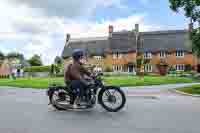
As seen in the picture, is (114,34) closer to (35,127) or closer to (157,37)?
(157,37)

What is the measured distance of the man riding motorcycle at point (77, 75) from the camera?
352 inches

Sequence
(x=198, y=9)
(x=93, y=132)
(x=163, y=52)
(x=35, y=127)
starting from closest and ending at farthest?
1. (x=93, y=132)
2. (x=35, y=127)
3. (x=198, y=9)
4. (x=163, y=52)

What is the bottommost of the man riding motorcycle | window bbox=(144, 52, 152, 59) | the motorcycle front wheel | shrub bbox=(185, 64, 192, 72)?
the motorcycle front wheel

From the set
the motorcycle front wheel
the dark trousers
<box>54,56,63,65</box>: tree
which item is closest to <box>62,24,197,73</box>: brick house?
<box>54,56,63,65</box>: tree

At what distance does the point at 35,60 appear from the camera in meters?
93.6

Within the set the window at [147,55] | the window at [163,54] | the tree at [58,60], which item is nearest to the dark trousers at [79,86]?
the window at [163,54]

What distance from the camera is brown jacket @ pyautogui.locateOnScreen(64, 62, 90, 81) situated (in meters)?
9.05

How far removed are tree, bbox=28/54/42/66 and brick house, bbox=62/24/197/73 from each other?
26.9 metres

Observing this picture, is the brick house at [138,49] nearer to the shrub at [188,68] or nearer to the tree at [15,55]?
the shrub at [188,68]

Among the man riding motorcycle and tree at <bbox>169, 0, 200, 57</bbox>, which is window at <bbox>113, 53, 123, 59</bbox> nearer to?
tree at <bbox>169, 0, 200, 57</bbox>

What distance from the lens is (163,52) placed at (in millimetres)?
58875

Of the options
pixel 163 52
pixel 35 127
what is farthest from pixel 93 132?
pixel 163 52

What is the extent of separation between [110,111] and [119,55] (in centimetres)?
5412

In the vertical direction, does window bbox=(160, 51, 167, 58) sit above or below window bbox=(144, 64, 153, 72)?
above
